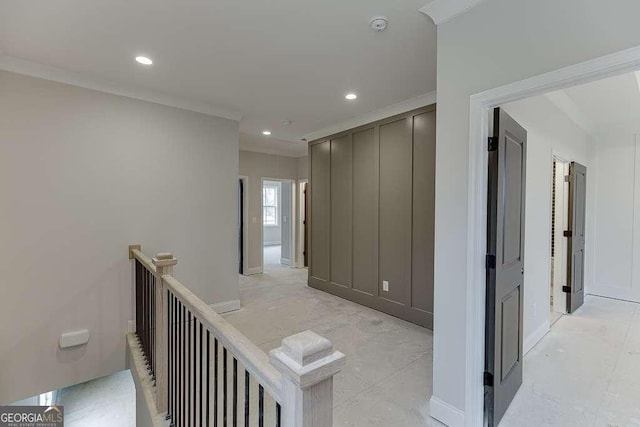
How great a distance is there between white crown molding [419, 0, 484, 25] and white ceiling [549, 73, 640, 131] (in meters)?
1.92

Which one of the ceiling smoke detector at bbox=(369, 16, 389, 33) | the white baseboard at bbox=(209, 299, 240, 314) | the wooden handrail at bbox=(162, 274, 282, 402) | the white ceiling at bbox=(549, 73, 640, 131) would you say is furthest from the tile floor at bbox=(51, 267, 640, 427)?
the ceiling smoke detector at bbox=(369, 16, 389, 33)

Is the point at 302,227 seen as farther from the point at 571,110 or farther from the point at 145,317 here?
the point at 571,110

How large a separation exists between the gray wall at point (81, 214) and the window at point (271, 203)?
754 centimetres

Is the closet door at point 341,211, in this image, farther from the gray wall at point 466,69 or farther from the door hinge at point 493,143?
the door hinge at point 493,143

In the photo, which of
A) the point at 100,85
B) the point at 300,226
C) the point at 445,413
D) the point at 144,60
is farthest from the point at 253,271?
the point at 445,413

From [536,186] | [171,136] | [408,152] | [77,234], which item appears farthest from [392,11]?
[77,234]

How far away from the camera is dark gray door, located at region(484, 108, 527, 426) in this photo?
1.76 metres

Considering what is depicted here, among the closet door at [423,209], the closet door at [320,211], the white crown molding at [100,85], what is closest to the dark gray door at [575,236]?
the closet door at [423,209]

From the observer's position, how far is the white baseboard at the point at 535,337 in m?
2.82

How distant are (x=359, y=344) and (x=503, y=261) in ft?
5.52

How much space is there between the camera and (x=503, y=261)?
1.85 meters

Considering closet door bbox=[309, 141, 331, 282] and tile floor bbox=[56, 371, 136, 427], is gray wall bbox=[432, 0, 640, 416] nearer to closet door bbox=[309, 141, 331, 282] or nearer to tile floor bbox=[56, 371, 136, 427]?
closet door bbox=[309, 141, 331, 282]

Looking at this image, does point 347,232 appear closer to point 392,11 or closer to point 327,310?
point 327,310

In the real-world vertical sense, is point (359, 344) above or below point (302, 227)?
below
